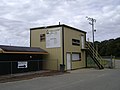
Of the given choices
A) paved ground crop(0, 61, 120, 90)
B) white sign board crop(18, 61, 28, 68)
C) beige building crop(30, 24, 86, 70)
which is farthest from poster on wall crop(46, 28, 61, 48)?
paved ground crop(0, 61, 120, 90)

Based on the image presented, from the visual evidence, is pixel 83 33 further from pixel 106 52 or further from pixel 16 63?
pixel 106 52

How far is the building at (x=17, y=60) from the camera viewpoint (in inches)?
998

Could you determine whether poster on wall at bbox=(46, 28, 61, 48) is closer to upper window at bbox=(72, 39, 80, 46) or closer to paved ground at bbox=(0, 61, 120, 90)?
upper window at bbox=(72, 39, 80, 46)

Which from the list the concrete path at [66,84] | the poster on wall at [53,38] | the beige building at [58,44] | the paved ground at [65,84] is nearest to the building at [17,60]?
the beige building at [58,44]

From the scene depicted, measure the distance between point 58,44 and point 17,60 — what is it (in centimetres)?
717

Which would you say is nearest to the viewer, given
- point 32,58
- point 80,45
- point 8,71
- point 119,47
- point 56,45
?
point 8,71

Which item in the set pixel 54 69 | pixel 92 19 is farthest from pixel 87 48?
pixel 92 19

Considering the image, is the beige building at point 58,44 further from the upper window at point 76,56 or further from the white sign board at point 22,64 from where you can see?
the white sign board at point 22,64

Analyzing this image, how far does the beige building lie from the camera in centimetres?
3244

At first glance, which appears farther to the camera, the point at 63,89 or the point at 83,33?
the point at 83,33

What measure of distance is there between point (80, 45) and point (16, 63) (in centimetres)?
1425

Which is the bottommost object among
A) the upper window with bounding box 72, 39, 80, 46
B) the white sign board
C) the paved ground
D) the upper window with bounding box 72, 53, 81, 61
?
the paved ground

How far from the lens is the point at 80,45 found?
3834cm

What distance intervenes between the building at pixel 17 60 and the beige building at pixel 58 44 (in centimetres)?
201
